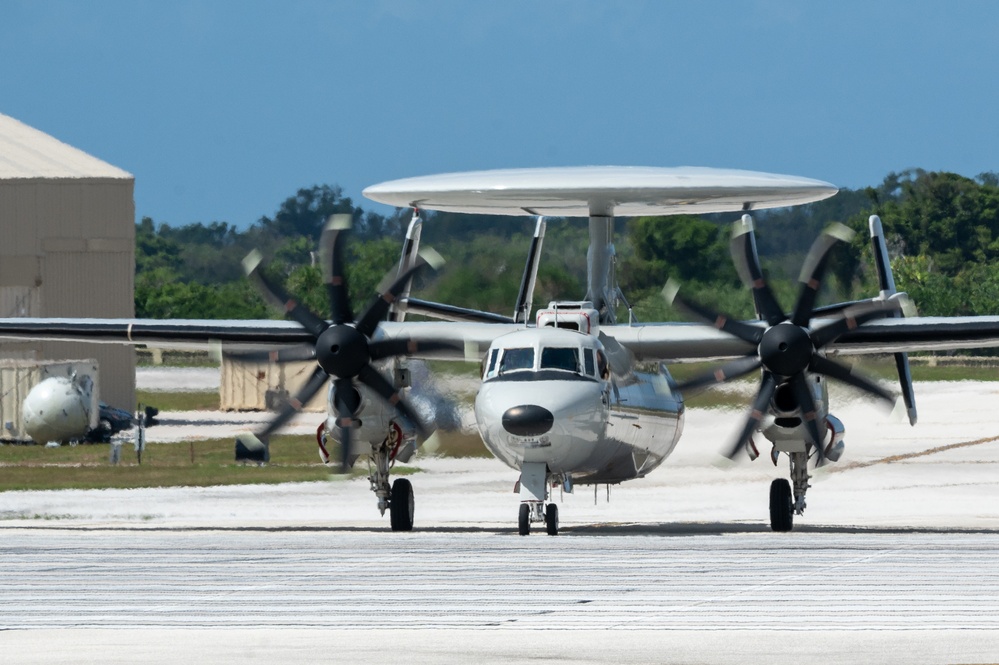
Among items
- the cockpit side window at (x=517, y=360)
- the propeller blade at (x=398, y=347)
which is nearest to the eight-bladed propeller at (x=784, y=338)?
the cockpit side window at (x=517, y=360)

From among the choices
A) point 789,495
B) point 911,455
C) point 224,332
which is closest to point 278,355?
point 224,332

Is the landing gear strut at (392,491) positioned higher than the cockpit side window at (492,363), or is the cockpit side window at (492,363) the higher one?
the cockpit side window at (492,363)

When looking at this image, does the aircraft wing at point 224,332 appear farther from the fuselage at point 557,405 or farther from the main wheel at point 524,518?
the main wheel at point 524,518

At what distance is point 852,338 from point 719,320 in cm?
215

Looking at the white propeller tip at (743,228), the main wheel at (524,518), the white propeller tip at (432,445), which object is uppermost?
the white propeller tip at (743,228)

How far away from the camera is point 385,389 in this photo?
92.6 ft

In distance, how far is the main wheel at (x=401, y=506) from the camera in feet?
95.6

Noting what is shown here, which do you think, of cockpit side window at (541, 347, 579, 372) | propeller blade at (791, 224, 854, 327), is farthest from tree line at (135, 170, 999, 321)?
cockpit side window at (541, 347, 579, 372)

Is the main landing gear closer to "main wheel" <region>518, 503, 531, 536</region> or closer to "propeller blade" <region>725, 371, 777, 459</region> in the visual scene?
"main wheel" <region>518, 503, 531, 536</region>

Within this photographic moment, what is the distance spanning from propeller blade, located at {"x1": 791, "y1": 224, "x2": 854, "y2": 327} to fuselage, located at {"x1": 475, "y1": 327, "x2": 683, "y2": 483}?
3015 millimetres

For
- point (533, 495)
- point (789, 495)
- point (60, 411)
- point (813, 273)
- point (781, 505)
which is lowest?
point (781, 505)

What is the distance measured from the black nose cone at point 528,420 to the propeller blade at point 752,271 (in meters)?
4.77

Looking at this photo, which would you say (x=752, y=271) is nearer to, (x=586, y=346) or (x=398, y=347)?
(x=586, y=346)

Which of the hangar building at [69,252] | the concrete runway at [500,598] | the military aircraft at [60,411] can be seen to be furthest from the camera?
the hangar building at [69,252]
